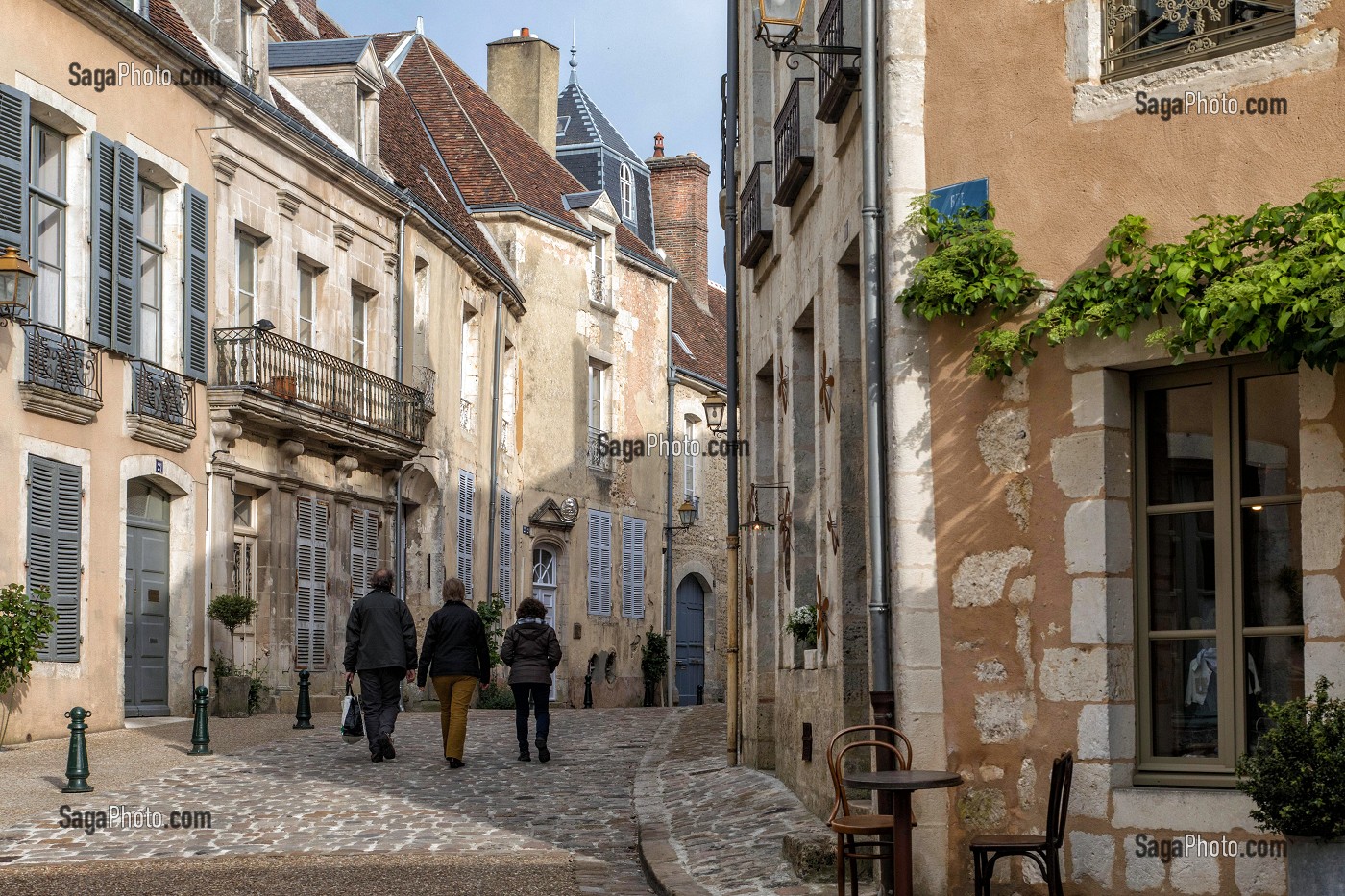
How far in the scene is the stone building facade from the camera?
21.0 feet

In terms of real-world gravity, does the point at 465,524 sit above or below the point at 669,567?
above

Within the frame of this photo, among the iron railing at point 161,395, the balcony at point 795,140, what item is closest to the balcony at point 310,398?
the iron railing at point 161,395

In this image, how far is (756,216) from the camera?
40.1 feet

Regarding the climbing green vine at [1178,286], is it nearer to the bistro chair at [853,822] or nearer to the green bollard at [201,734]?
the bistro chair at [853,822]

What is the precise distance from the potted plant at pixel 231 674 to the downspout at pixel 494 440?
28.1 ft

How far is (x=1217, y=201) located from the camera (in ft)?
21.5

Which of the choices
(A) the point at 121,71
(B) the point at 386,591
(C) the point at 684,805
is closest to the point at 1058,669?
(C) the point at 684,805

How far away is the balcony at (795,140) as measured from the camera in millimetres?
10117

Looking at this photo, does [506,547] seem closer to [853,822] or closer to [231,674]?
[231,674]

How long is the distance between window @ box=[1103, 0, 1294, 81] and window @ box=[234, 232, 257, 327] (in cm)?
1417

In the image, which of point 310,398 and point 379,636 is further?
point 310,398

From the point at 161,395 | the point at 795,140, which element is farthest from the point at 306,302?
the point at 795,140

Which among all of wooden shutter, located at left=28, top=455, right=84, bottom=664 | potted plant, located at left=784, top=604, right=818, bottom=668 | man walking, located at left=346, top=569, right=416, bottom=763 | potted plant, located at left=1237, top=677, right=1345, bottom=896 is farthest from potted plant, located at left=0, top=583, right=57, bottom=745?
potted plant, located at left=1237, top=677, right=1345, bottom=896

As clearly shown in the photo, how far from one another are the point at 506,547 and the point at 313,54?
8756mm
